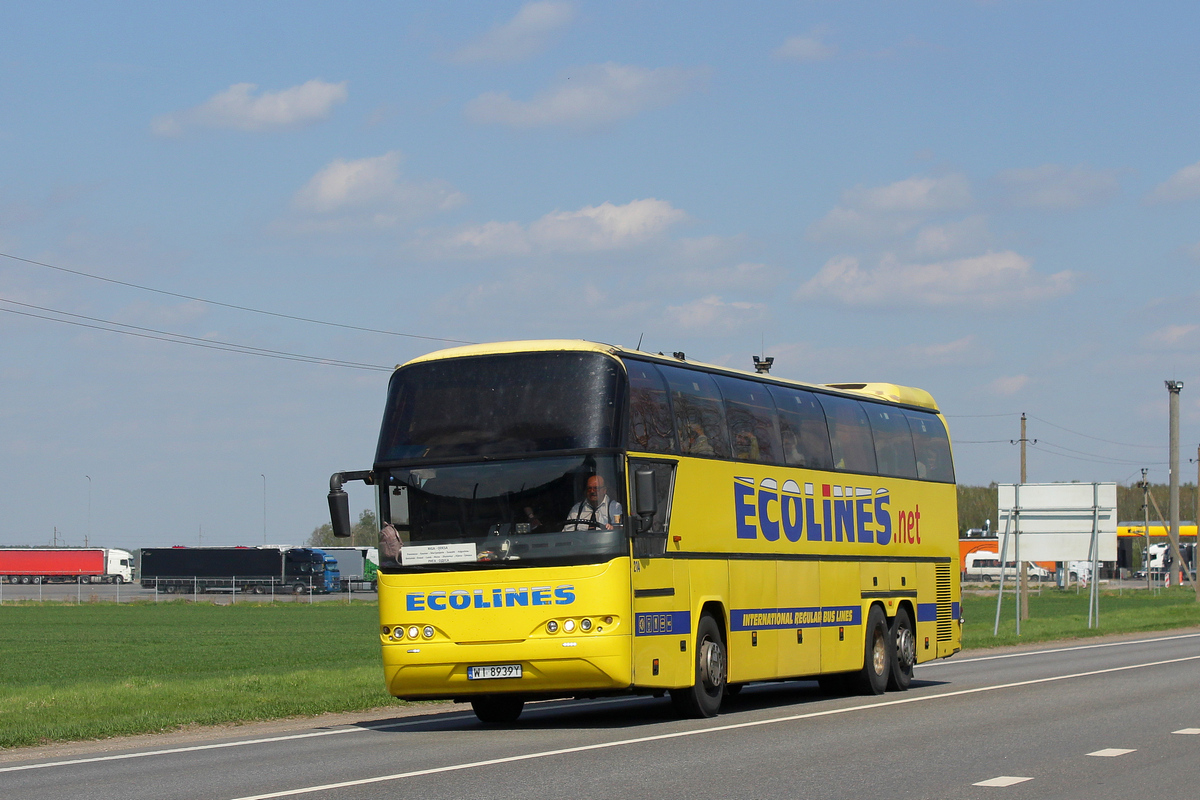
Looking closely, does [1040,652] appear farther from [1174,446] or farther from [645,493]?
[1174,446]

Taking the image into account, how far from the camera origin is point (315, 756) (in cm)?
1319

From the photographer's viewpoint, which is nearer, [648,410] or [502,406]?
[502,406]

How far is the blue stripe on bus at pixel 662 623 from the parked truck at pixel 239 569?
309ft

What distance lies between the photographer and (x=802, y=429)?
64.4 feet

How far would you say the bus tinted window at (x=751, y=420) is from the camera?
707 inches

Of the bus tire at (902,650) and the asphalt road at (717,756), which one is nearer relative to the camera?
the asphalt road at (717,756)

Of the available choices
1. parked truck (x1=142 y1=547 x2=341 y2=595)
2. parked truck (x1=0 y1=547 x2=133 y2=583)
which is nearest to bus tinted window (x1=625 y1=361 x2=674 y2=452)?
parked truck (x1=142 y1=547 x2=341 y2=595)

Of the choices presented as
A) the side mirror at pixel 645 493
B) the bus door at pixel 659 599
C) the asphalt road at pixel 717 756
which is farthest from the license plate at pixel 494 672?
the side mirror at pixel 645 493

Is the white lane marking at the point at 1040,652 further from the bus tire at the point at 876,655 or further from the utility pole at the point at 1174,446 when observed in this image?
the utility pole at the point at 1174,446

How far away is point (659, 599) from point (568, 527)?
4.24ft

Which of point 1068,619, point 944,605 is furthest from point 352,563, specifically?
point 944,605

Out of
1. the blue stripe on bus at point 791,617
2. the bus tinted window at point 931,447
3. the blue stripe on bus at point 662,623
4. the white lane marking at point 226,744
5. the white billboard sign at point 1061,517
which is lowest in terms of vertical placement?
the white lane marking at point 226,744

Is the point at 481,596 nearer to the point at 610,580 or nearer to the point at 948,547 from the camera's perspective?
the point at 610,580

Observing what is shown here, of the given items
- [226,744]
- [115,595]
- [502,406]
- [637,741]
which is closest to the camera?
[637,741]
